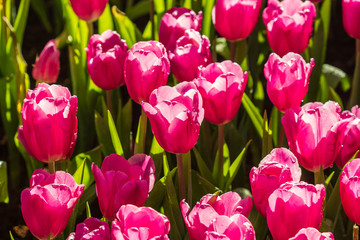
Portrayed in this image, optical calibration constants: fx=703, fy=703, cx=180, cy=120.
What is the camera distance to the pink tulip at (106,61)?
1475 millimetres

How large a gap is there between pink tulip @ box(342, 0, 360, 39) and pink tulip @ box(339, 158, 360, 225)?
61cm

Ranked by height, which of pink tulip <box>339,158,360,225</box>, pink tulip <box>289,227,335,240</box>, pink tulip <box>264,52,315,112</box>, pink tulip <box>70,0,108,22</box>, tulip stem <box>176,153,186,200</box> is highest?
pink tulip <box>70,0,108,22</box>

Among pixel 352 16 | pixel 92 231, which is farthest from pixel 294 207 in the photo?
pixel 352 16

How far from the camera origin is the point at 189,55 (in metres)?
1.43

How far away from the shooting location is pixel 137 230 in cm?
97

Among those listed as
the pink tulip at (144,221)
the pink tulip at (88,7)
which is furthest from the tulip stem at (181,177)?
the pink tulip at (88,7)

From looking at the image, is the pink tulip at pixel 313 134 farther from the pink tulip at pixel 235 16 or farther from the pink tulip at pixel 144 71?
the pink tulip at pixel 235 16

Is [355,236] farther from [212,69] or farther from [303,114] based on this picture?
[212,69]

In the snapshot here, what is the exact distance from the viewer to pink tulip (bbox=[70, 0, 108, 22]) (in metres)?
1.68

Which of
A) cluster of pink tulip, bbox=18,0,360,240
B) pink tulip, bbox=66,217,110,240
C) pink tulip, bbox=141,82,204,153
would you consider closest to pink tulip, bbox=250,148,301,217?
cluster of pink tulip, bbox=18,0,360,240

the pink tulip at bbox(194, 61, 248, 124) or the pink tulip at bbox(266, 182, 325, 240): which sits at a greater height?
the pink tulip at bbox(194, 61, 248, 124)

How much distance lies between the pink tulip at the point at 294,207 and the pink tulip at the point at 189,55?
0.45 meters

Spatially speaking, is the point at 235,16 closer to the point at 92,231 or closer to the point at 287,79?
the point at 287,79

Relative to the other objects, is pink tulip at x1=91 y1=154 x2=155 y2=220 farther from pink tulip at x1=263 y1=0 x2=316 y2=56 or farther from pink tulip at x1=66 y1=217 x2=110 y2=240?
pink tulip at x1=263 y1=0 x2=316 y2=56
